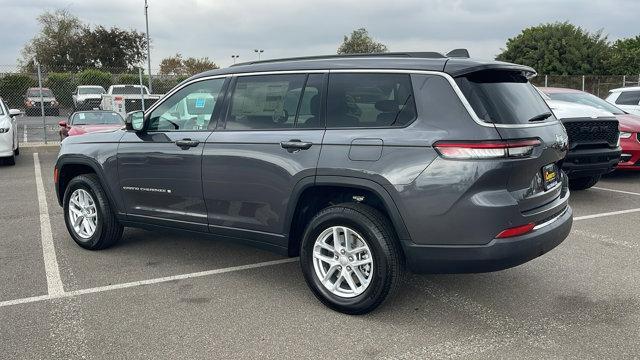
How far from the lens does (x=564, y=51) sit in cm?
3909

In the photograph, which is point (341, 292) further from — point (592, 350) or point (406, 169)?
point (592, 350)

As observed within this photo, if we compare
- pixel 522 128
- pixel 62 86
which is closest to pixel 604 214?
pixel 522 128

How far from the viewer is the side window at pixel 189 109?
4.55m

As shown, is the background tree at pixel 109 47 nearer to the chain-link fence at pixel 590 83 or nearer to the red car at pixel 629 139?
the chain-link fence at pixel 590 83

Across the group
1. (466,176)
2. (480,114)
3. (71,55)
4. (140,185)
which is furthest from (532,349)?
(71,55)

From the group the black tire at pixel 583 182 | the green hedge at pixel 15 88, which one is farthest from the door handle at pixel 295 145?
the green hedge at pixel 15 88

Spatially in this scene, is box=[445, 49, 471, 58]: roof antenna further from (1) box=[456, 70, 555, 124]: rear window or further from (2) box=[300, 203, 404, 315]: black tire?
(2) box=[300, 203, 404, 315]: black tire

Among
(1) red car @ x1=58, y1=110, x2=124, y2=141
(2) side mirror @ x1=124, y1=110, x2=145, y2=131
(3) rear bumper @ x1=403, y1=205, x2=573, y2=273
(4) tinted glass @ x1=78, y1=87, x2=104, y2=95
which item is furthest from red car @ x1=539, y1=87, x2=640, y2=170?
(4) tinted glass @ x1=78, y1=87, x2=104, y2=95

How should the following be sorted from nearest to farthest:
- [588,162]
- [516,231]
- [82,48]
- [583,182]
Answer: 1. [516,231]
2. [588,162]
3. [583,182]
4. [82,48]

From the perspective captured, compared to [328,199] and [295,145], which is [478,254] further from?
[295,145]

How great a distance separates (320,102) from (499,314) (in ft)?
6.47

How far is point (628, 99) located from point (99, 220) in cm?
1122

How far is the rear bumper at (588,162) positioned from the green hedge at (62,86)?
86.3 feet

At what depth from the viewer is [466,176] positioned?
10.8ft
